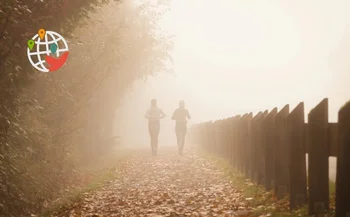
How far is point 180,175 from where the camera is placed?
12.4 m

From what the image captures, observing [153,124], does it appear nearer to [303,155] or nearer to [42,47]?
[42,47]

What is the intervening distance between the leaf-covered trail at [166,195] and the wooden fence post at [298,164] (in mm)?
1068

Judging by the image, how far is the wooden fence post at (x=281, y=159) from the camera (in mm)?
7016

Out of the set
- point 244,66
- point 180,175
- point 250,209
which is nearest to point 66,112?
point 180,175

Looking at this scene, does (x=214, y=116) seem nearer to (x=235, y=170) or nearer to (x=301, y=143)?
(x=235, y=170)

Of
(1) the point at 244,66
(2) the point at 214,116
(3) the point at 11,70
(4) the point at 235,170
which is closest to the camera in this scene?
(3) the point at 11,70

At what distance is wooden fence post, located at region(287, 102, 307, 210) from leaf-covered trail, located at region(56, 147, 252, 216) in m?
1.07

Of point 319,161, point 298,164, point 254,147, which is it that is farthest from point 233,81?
point 319,161

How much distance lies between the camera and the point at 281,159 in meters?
7.16

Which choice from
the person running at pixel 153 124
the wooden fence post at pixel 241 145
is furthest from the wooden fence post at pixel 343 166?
the person running at pixel 153 124

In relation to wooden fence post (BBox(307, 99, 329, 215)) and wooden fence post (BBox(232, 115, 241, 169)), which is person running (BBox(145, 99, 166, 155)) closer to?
wooden fence post (BBox(232, 115, 241, 169))

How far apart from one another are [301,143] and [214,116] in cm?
7134

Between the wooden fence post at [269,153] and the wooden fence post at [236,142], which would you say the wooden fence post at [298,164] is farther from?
the wooden fence post at [236,142]

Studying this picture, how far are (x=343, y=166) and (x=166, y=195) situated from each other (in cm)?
475
